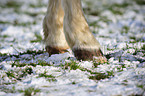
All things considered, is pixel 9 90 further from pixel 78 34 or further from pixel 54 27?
pixel 54 27

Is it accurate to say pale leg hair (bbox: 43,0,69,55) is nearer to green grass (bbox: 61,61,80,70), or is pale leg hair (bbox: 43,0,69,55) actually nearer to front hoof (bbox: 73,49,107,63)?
front hoof (bbox: 73,49,107,63)

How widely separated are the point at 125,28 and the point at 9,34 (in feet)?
15.5

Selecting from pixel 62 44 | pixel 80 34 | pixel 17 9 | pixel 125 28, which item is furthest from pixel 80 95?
pixel 17 9

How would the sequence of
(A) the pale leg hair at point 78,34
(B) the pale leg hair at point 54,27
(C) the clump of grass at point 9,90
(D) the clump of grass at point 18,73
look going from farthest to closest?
(B) the pale leg hair at point 54,27
(A) the pale leg hair at point 78,34
(D) the clump of grass at point 18,73
(C) the clump of grass at point 9,90

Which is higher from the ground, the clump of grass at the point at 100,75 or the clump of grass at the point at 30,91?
the clump of grass at the point at 30,91

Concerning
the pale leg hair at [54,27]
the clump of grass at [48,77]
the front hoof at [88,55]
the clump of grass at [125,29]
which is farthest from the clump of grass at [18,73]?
the clump of grass at [125,29]

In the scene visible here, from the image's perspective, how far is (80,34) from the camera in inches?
131

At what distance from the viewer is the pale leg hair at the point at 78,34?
10.9ft

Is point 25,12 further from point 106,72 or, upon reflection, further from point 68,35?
point 106,72

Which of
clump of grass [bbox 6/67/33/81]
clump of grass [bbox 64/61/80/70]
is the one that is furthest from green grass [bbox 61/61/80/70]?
clump of grass [bbox 6/67/33/81]

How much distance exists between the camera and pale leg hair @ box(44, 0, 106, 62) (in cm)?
333

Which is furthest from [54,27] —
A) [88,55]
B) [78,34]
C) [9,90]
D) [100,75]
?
[9,90]

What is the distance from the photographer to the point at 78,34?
333 centimetres

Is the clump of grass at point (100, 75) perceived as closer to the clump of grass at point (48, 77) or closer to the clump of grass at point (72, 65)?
the clump of grass at point (72, 65)
